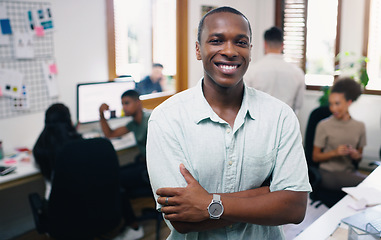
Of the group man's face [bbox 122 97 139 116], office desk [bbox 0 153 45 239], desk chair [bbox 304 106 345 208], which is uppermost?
man's face [bbox 122 97 139 116]

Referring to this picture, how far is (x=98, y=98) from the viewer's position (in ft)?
11.3

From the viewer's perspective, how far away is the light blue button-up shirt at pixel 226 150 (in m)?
1.14

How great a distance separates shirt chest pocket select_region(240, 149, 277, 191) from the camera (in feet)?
3.78

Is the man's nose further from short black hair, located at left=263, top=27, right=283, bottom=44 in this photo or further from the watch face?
short black hair, located at left=263, top=27, right=283, bottom=44

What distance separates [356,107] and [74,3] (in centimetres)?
320

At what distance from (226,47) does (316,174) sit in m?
1.84

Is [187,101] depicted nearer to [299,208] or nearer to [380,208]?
[299,208]

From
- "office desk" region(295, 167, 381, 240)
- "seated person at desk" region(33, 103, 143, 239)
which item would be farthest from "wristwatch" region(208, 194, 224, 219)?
"seated person at desk" region(33, 103, 143, 239)

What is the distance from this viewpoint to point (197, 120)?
1.16m

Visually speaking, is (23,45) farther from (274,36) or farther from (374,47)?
(374,47)

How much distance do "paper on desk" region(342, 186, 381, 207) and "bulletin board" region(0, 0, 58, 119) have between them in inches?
94.0

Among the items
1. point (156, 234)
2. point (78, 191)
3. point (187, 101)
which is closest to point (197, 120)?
point (187, 101)

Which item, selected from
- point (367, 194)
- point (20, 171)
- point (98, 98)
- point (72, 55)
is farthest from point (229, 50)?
point (72, 55)

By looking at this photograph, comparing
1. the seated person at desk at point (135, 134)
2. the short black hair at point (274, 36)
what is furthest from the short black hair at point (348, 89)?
the seated person at desk at point (135, 134)
